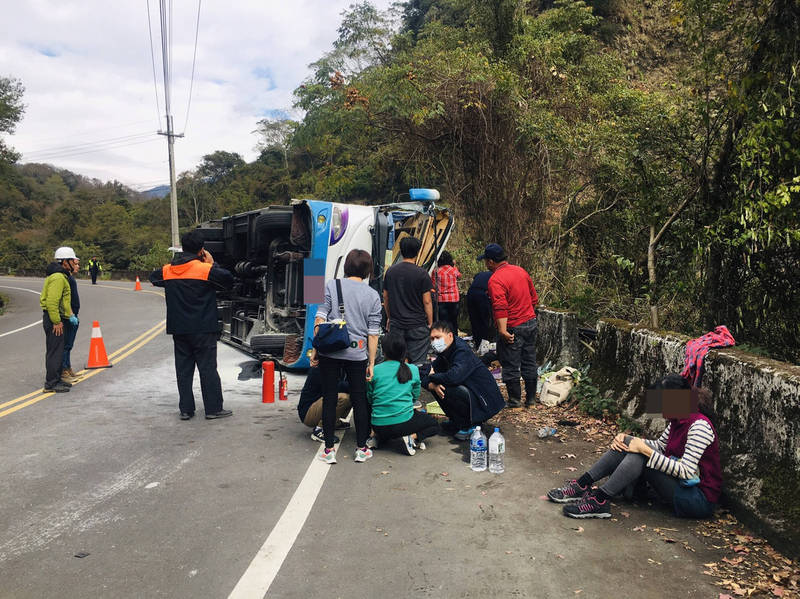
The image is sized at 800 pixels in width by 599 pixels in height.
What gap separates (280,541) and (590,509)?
221cm

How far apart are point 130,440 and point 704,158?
22.2 ft

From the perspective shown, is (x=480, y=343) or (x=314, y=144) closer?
(x=480, y=343)

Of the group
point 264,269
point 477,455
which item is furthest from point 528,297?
point 264,269

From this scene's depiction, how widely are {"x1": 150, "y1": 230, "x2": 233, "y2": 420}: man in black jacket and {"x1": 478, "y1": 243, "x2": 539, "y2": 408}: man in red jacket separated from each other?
3211 millimetres

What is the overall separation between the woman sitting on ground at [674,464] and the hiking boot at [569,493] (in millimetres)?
38

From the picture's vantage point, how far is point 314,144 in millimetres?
30531

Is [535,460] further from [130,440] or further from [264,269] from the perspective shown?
[264,269]

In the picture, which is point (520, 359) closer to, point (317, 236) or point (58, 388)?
point (317, 236)

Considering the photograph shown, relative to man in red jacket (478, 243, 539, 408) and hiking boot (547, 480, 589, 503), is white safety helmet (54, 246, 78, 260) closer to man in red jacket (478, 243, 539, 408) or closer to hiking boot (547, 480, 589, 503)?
man in red jacket (478, 243, 539, 408)

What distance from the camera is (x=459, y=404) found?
21.2ft

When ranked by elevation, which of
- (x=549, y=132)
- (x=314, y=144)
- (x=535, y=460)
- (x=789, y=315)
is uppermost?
(x=314, y=144)

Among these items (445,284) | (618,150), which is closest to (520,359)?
(445,284)

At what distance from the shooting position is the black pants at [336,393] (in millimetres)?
5816

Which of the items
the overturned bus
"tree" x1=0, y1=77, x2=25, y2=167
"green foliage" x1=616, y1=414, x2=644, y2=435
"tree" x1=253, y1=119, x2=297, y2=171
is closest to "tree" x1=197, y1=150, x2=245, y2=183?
"tree" x1=253, y1=119, x2=297, y2=171
